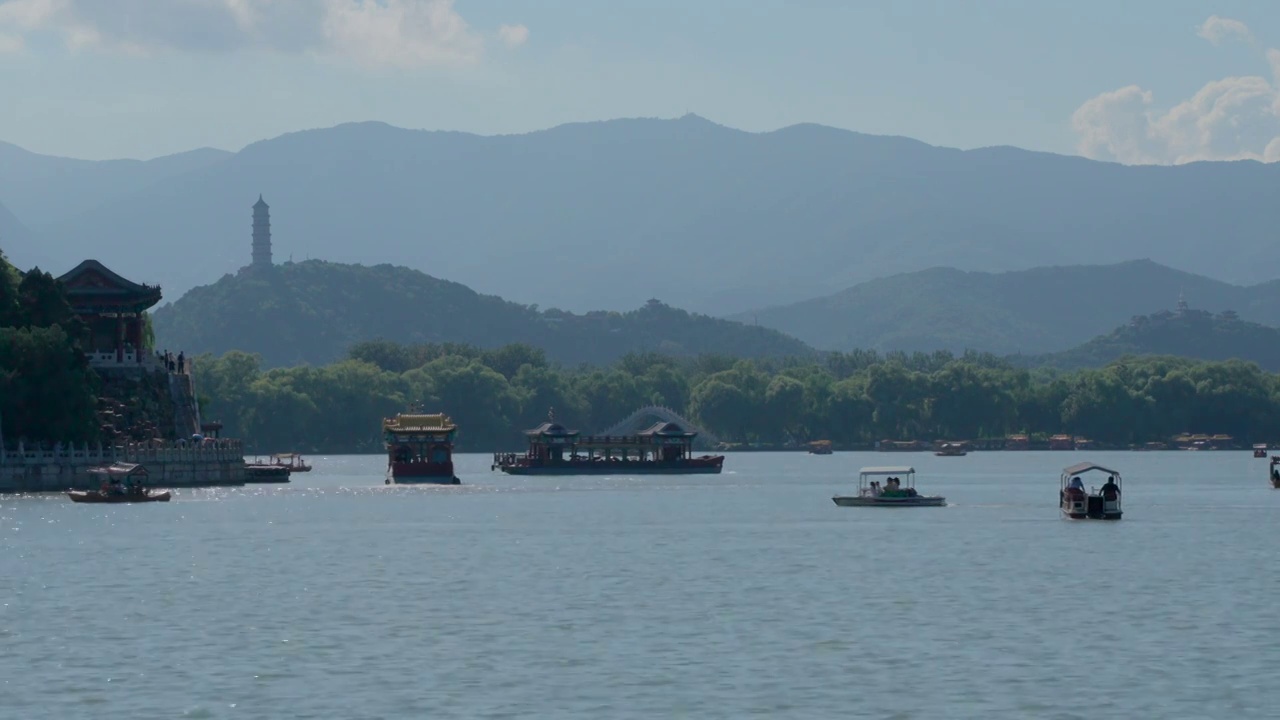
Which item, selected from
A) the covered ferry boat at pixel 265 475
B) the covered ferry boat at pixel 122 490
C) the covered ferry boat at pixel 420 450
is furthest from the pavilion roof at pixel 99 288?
the covered ferry boat at pixel 122 490

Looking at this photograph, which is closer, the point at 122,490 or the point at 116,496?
the point at 116,496

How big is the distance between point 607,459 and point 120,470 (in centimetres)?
7309

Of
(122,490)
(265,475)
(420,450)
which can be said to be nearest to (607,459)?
(265,475)

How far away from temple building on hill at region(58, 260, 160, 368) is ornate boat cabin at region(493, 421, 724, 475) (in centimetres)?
3773

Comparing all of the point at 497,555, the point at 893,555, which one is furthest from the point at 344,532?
the point at 893,555

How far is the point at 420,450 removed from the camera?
13262 centimetres

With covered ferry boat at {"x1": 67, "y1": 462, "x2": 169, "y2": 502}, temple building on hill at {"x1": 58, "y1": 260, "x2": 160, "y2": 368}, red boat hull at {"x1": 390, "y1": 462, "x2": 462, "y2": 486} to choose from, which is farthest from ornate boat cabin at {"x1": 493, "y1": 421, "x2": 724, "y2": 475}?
covered ferry boat at {"x1": 67, "y1": 462, "x2": 169, "y2": 502}

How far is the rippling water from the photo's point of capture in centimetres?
3656

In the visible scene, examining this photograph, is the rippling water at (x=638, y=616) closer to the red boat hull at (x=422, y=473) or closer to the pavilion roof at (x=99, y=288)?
the red boat hull at (x=422, y=473)

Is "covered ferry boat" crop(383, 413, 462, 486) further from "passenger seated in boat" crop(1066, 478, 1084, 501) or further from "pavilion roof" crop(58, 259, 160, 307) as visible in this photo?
"passenger seated in boat" crop(1066, 478, 1084, 501)

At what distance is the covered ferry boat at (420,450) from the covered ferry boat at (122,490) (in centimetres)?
2562

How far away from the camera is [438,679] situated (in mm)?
38469

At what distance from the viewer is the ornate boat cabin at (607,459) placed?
165625 mm

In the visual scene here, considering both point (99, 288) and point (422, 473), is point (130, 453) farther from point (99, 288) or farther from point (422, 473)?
point (422, 473)
